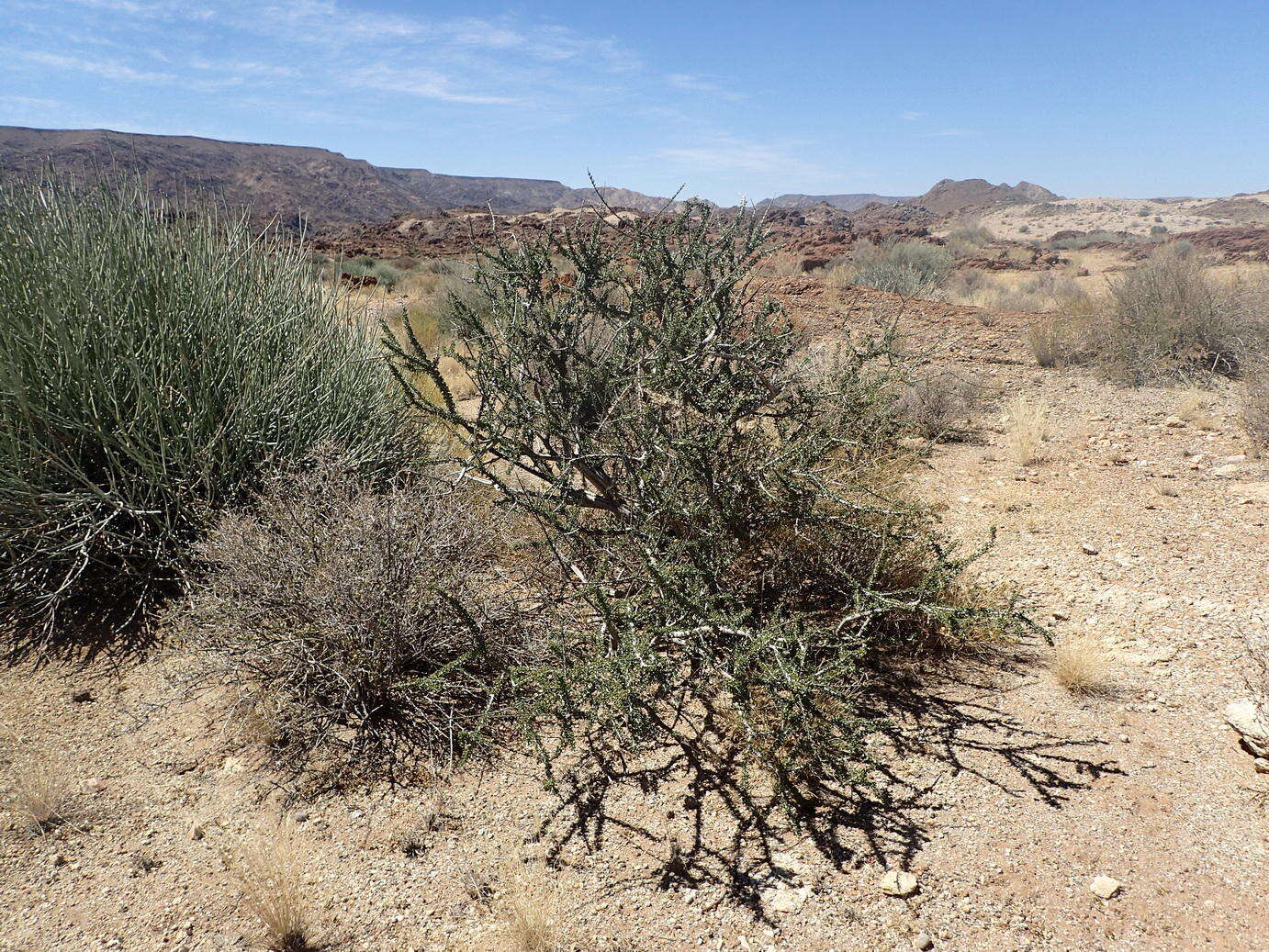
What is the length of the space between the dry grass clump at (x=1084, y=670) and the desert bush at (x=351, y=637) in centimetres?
239

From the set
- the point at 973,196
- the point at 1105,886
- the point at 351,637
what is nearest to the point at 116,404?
the point at 351,637

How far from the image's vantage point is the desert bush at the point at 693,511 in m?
2.97

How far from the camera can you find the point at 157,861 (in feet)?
8.14

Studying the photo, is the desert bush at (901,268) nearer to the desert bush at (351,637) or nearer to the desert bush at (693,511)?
the desert bush at (693,511)

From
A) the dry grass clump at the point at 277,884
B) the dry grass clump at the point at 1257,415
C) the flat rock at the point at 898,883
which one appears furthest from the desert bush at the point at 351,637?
the dry grass clump at the point at 1257,415

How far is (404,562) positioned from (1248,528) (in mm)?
5003

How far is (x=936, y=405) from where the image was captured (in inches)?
286

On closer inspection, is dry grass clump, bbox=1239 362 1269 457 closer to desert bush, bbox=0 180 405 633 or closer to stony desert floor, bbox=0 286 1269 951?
stony desert floor, bbox=0 286 1269 951

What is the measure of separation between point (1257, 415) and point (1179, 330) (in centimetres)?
290

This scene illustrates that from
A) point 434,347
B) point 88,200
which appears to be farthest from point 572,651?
point 434,347

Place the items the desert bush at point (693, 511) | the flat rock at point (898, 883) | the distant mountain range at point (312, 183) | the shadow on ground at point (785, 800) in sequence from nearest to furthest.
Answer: the flat rock at point (898, 883) < the shadow on ground at point (785, 800) < the desert bush at point (693, 511) < the distant mountain range at point (312, 183)

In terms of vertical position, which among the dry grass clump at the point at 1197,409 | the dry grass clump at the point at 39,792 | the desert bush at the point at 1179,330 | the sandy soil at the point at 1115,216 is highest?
the sandy soil at the point at 1115,216

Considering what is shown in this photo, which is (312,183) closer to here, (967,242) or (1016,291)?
(967,242)

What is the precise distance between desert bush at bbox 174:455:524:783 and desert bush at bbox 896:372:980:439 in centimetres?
510
